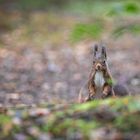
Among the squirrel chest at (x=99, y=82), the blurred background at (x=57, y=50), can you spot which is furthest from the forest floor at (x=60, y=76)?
the squirrel chest at (x=99, y=82)

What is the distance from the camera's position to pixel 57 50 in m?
14.8

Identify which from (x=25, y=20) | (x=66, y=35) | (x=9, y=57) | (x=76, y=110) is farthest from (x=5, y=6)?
(x=76, y=110)

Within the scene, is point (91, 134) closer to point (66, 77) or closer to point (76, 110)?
point (76, 110)

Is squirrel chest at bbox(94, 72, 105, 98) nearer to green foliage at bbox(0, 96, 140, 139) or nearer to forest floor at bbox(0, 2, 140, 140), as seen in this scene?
forest floor at bbox(0, 2, 140, 140)

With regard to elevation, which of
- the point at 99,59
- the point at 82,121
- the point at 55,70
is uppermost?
the point at 55,70

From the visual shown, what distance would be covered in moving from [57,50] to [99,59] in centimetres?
763

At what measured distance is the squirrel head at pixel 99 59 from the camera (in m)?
7.14

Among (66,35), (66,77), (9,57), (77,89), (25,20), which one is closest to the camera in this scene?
(77,89)

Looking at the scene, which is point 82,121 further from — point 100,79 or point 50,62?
point 50,62

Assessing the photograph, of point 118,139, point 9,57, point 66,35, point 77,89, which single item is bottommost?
point 118,139

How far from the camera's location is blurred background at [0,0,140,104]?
31.9ft

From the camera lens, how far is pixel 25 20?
18906 millimetres

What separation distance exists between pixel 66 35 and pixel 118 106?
11172mm

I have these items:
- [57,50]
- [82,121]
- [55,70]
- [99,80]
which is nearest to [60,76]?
[55,70]
